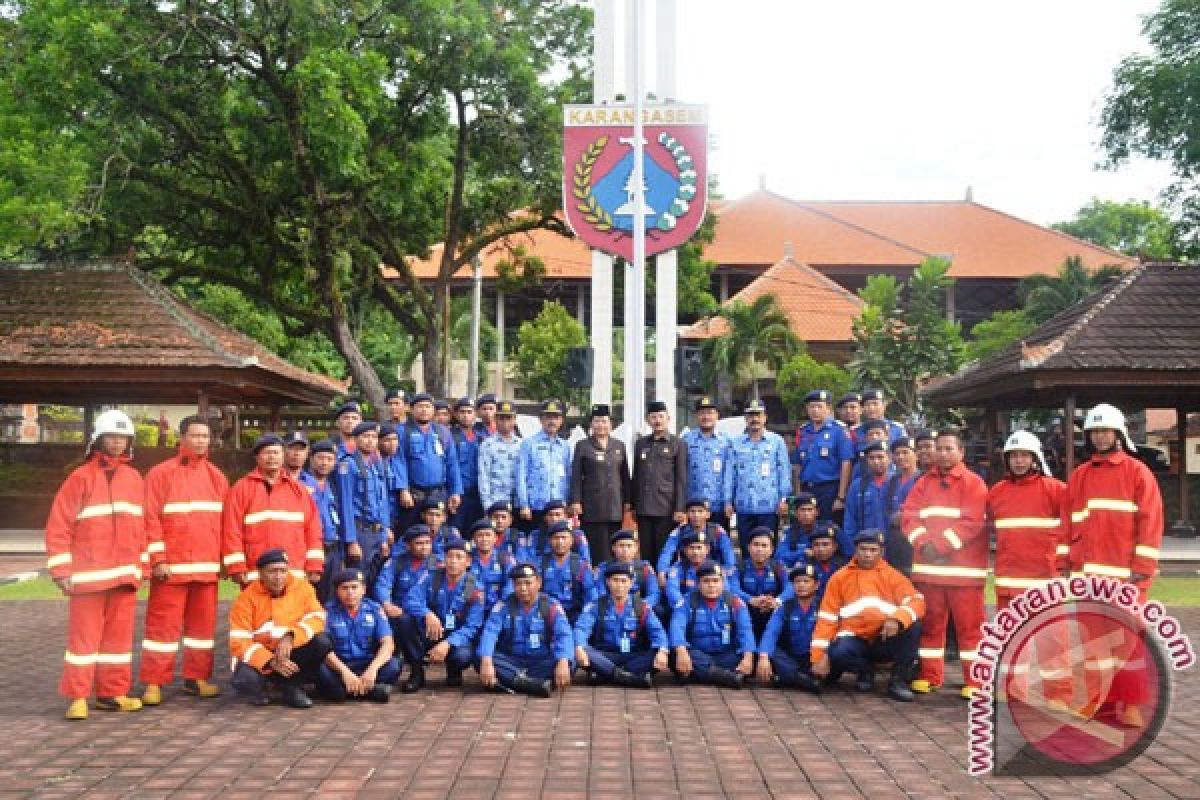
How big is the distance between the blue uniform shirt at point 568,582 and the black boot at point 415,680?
104cm

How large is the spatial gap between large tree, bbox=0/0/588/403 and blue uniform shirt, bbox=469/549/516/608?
1006 centimetres

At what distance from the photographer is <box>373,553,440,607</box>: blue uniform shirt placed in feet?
27.3

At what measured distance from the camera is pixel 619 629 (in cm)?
814

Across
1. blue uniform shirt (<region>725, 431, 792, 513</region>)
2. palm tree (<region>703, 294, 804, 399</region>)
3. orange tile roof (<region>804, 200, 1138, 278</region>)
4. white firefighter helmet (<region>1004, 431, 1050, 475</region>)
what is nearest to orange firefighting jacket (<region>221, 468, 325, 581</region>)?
blue uniform shirt (<region>725, 431, 792, 513</region>)

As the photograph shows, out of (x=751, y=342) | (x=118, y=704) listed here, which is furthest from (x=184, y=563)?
(x=751, y=342)

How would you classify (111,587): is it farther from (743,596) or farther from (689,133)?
(689,133)

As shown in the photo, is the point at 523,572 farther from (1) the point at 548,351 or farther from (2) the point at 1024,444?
(1) the point at 548,351

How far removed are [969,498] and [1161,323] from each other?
463 inches

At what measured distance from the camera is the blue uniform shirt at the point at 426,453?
9.82 metres

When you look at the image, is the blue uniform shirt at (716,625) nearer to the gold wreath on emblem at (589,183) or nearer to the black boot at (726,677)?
the black boot at (726,677)

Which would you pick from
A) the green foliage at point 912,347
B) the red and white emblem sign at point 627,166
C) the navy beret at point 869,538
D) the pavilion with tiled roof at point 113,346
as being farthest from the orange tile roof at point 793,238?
the navy beret at point 869,538

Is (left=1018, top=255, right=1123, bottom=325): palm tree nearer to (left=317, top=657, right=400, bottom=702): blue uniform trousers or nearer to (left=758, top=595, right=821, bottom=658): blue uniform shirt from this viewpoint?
(left=758, top=595, right=821, bottom=658): blue uniform shirt

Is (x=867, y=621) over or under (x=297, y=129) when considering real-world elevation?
under

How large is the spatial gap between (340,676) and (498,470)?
9.43 feet
